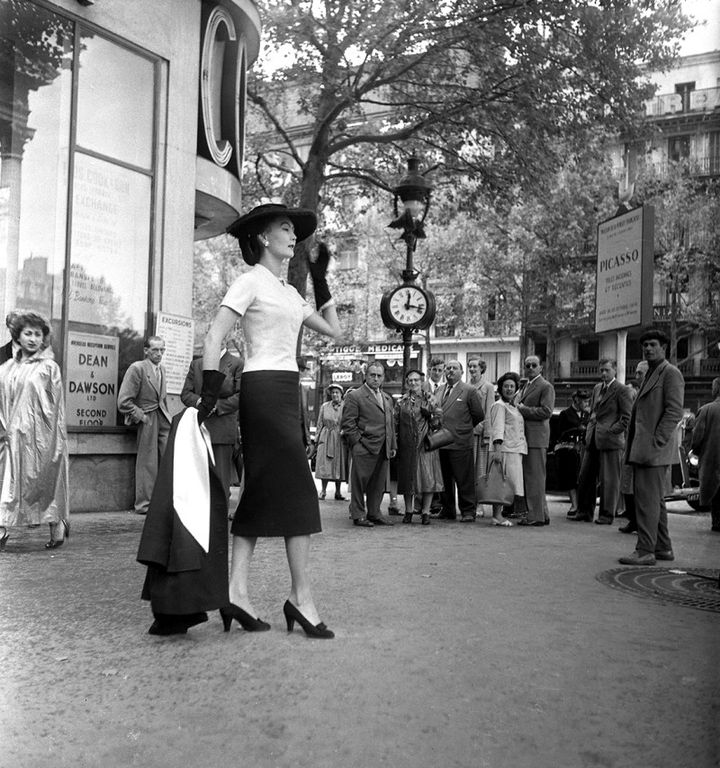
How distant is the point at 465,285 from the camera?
38.6m

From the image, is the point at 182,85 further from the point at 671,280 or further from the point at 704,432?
the point at 671,280

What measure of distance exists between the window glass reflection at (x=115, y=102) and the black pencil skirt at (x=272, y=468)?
7.39 meters

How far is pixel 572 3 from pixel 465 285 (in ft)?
73.0

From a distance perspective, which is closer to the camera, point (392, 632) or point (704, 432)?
point (392, 632)

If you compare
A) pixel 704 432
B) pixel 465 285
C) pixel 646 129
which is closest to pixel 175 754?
pixel 704 432

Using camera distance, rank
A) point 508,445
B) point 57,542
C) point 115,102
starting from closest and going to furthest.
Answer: point 57,542 < point 508,445 < point 115,102

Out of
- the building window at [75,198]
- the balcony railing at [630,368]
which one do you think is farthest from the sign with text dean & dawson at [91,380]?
the balcony railing at [630,368]

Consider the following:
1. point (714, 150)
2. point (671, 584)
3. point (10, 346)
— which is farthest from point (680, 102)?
point (10, 346)

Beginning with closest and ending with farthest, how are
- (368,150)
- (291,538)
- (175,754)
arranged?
(175,754)
(291,538)
(368,150)

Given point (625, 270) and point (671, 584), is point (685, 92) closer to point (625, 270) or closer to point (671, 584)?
point (625, 270)

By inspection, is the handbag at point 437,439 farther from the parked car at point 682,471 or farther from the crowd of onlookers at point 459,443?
the parked car at point 682,471

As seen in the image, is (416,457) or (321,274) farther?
(416,457)

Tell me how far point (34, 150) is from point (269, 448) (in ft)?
24.6

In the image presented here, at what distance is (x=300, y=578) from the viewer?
4496 mm
